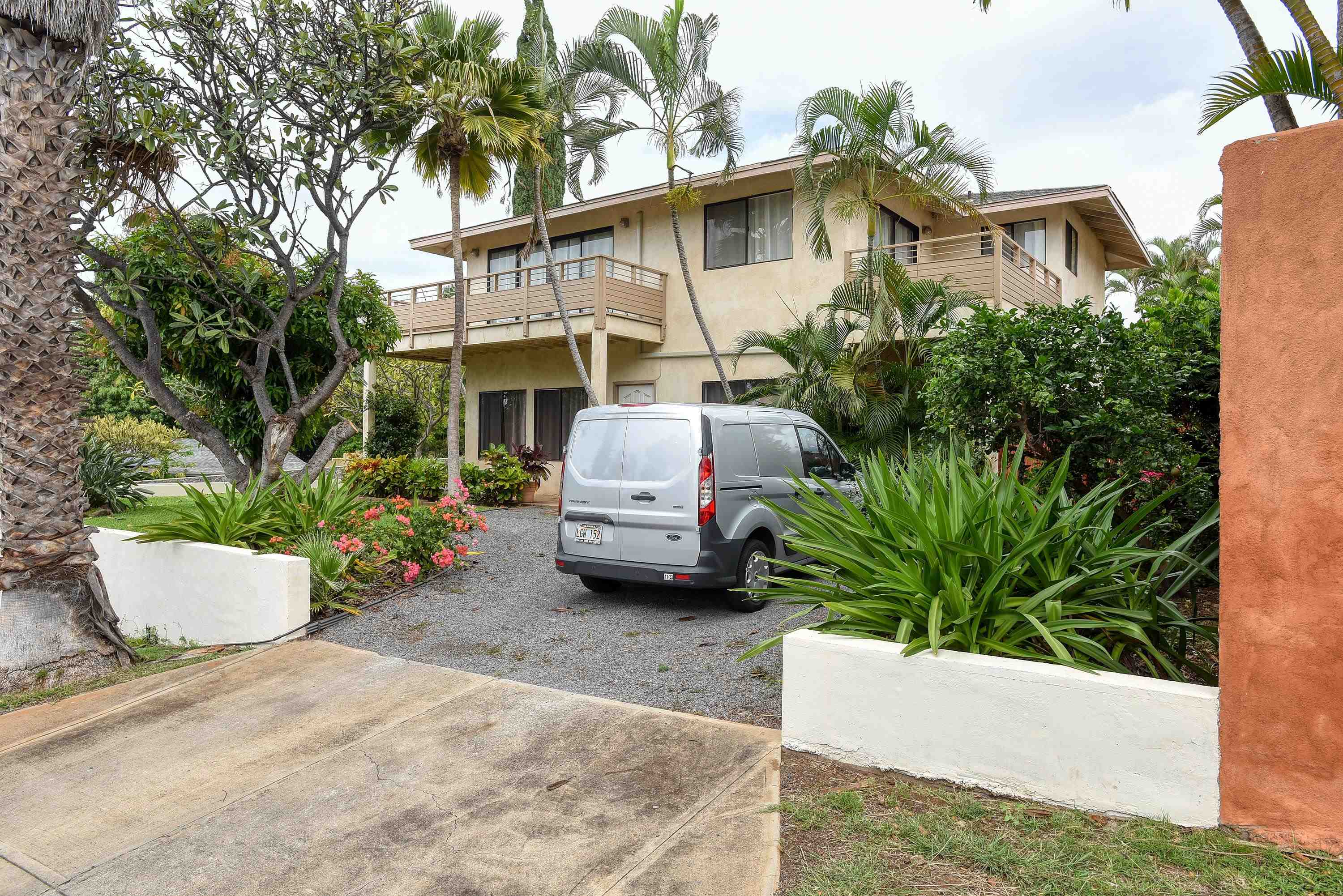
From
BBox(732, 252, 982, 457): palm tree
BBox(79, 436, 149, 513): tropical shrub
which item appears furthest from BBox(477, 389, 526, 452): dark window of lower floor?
BBox(732, 252, 982, 457): palm tree

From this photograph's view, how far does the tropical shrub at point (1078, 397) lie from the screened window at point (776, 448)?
1390 millimetres

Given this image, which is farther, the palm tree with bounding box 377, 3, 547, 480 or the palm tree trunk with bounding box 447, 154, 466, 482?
the palm tree trunk with bounding box 447, 154, 466, 482

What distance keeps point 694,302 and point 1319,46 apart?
10452mm

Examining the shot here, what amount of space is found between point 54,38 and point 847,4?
26.0ft

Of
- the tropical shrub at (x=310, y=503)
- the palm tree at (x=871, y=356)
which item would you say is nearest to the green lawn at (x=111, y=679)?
the tropical shrub at (x=310, y=503)

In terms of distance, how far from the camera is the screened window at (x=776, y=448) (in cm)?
803

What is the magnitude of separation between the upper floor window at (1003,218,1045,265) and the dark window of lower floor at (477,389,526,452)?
11658 millimetres

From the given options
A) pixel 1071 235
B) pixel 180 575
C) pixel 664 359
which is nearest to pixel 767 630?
pixel 180 575

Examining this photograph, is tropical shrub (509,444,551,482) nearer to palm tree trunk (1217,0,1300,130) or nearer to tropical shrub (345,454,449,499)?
tropical shrub (345,454,449,499)

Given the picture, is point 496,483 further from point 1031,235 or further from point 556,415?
point 1031,235

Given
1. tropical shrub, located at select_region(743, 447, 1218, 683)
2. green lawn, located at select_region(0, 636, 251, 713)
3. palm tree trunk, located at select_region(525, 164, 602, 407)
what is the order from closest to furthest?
tropical shrub, located at select_region(743, 447, 1218, 683) < green lawn, located at select_region(0, 636, 251, 713) < palm tree trunk, located at select_region(525, 164, 602, 407)

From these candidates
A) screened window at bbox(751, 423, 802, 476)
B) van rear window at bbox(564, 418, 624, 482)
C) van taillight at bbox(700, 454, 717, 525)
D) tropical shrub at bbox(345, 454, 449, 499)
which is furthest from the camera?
tropical shrub at bbox(345, 454, 449, 499)

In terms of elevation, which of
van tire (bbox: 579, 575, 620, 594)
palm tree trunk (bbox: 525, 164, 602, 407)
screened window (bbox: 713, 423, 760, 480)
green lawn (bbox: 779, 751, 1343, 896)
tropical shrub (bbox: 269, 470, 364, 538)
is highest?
palm tree trunk (bbox: 525, 164, 602, 407)

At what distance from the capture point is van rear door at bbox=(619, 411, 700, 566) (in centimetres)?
717
